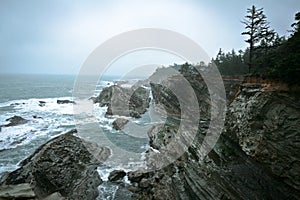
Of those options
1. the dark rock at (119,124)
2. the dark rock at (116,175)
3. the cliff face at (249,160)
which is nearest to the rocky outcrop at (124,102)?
the dark rock at (119,124)

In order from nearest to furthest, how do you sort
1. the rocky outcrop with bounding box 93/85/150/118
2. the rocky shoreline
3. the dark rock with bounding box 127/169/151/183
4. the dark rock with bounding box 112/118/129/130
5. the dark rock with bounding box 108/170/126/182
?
the rocky shoreline, the dark rock with bounding box 127/169/151/183, the dark rock with bounding box 108/170/126/182, the dark rock with bounding box 112/118/129/130, the rocky outcrop with bounding box 93/85/150/118

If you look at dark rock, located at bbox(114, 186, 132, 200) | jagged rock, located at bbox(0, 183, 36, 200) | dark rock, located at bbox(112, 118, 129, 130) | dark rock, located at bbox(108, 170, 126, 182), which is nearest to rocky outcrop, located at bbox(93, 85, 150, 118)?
dark rock, located at bbox(112, 118, 129, 130)

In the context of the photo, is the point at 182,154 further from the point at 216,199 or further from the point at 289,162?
the point at 289,162

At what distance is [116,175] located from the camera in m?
16.9

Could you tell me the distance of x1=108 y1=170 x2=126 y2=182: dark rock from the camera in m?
16.6

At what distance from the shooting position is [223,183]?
11.5 m

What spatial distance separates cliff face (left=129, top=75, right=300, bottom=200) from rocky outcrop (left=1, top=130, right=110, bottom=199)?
355 centimetres

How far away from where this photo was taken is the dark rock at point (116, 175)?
16603 mm

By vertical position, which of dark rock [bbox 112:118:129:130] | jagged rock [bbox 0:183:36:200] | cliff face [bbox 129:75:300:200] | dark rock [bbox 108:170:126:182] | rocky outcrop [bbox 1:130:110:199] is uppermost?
cliff face [bbox 129:75:300:200]

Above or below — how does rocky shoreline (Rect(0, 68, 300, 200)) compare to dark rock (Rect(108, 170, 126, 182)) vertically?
above

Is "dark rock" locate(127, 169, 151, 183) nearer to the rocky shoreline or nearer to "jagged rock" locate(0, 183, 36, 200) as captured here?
the rocky shoreline

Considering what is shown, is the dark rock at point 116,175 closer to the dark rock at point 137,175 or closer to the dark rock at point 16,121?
the dark rock at point 137,175

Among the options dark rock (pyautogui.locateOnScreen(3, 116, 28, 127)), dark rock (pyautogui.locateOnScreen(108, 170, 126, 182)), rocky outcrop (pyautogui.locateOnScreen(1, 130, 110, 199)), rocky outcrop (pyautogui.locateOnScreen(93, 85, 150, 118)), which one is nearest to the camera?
rocky outcrop (pyautogui.locateOnScreen(1, 130, 110, 199))

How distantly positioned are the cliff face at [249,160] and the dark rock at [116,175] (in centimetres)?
204
